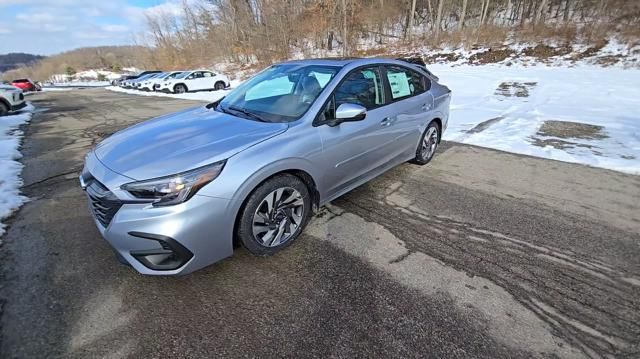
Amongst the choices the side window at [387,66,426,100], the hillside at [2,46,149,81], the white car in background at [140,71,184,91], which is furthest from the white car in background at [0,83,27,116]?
the hillside at [2,46,149,81]

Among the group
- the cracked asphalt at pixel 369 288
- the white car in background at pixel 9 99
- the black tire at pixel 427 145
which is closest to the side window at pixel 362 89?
the cracked asphalt at pixel 369 288

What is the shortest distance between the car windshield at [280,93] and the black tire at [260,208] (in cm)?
61

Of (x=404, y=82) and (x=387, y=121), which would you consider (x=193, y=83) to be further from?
(x=387, y=121)

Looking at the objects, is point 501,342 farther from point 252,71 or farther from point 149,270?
point 252,71

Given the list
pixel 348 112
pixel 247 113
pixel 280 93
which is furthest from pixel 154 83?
pixel 348 112

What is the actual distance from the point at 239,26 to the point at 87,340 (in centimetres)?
3546

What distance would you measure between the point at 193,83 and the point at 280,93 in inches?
799

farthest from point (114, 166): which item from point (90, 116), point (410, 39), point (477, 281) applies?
point (410, 39)

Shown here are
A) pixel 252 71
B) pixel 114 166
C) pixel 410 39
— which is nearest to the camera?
pixel 114 166

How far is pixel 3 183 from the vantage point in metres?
4.29

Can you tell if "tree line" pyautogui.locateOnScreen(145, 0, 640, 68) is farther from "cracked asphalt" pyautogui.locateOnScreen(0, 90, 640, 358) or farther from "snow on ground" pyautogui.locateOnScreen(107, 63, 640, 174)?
"cracked asphalt" pyautogui.locateOnScreen(0, 90, 640, 358)

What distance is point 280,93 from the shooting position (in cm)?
333

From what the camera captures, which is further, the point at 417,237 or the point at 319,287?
the point at 417,237

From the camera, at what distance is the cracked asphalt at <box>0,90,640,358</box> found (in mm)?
1938
